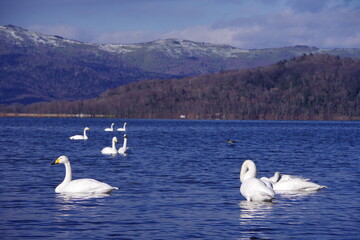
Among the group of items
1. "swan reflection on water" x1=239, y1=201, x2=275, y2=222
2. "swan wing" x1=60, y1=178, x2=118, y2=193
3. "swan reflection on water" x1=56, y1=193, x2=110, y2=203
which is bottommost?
"swan reflection on water" x1=239, y1=201, x2=275, y2=222

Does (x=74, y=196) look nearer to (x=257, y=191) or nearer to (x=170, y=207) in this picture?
(x=170, y=207)

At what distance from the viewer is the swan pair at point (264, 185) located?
25.3 meters

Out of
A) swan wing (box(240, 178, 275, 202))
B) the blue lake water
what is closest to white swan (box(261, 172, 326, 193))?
the blue lake water

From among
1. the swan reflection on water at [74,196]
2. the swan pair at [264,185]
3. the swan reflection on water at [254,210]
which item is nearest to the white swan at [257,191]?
the swan pair at [264,185]

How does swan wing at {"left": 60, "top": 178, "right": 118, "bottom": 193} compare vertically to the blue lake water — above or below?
above

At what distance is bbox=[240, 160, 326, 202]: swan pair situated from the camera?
25.3 m

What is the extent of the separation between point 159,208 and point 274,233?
19.3 feet

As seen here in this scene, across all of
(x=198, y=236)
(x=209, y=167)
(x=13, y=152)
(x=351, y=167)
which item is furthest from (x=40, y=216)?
(x=13, y=152)

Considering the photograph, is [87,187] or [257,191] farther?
[87,187]

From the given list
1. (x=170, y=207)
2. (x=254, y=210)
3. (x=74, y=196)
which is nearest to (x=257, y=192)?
(x=254, y=210)

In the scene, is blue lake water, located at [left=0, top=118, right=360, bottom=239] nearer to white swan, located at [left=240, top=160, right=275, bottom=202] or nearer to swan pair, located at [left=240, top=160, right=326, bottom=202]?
white swan, located at [left=240, top=160, right=275, bottom=202]

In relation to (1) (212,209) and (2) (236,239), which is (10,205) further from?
(2) (236,239)

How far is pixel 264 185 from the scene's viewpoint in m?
25.7

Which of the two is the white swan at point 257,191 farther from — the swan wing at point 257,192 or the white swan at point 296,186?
the white swan at point 296,186
